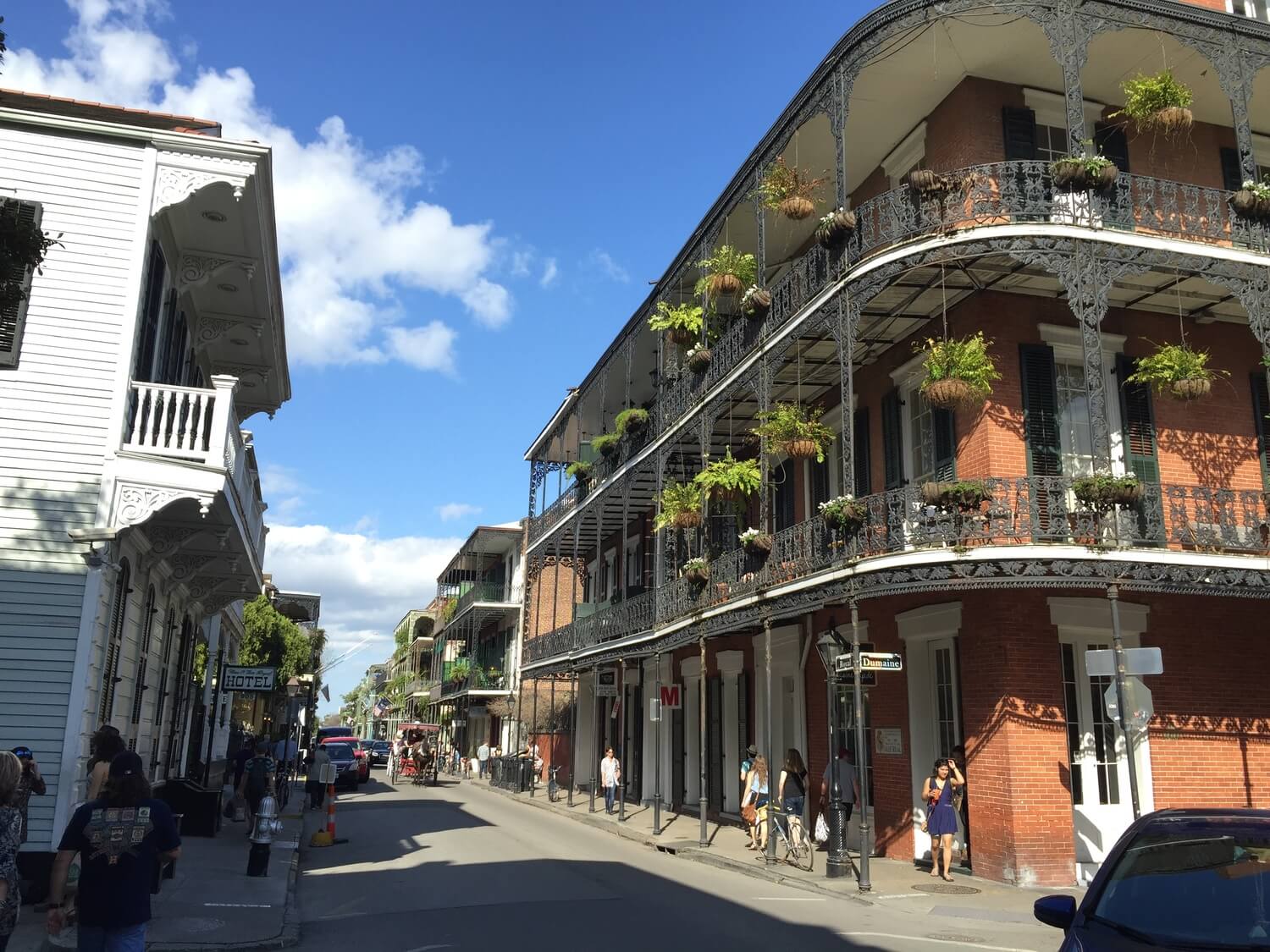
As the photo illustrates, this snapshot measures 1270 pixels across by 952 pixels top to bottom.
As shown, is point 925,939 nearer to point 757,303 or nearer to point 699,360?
point 757,303

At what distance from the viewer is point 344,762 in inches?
1329

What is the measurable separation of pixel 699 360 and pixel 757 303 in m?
2.92

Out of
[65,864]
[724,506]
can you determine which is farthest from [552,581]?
[65,864]

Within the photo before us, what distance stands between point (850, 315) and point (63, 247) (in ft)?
32.2

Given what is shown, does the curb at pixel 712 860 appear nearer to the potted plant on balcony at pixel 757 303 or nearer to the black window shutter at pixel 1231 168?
the potted plant on balcony at pixel 757 303

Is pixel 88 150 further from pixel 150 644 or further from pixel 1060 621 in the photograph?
pixel 1060 621

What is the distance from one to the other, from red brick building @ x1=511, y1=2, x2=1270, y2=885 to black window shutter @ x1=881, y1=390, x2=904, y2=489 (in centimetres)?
5

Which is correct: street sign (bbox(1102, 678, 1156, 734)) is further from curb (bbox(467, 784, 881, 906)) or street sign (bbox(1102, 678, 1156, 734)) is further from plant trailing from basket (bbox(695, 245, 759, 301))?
plant trailing from basket (bbox(695, 245, 759, 301))

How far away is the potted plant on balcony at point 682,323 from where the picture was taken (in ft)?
67.6

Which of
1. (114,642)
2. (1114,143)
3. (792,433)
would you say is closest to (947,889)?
(792,433)

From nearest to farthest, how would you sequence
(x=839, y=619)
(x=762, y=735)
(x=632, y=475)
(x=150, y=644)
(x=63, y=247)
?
1. (x=63, y=247)
2. (x=150, y=644)
3. (x=839, y=619)
4. (x=762, y=735)
5. (x=632, y=475)

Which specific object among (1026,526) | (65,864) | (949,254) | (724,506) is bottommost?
(65,864)

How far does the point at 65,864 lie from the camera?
17.6 feet

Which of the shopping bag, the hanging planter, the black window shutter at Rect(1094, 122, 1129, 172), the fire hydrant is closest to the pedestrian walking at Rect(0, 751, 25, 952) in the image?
the fire hydrant
